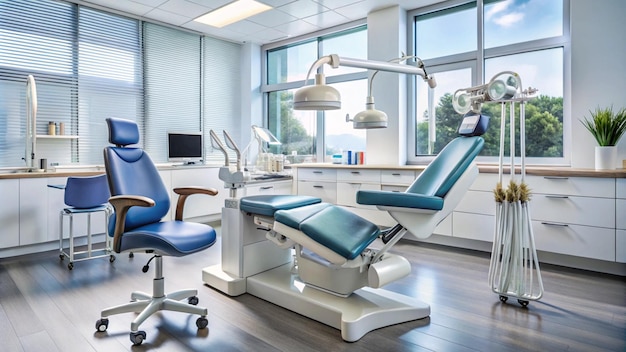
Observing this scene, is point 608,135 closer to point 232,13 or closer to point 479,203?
point 479,203

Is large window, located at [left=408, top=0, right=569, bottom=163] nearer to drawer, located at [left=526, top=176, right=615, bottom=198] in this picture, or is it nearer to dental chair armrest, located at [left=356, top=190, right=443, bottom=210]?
drawer, located at [left=526, top=176, right=615, bottom=198]

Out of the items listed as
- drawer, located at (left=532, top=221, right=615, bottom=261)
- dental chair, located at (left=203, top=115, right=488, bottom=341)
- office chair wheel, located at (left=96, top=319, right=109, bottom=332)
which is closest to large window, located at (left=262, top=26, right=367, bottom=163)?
drawer, located at (left=532, top=221, right=615, bottom=261)

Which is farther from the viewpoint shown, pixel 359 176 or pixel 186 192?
pixel 359 176

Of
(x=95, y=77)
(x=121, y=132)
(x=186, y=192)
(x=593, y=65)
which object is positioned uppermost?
(x=95, y=77)

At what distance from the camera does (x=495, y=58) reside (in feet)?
12.9

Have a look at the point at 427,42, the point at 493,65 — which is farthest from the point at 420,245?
the point at 427,42

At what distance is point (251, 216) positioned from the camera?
2.67 meters

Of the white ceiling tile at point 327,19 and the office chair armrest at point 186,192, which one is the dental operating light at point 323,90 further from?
the white ceiling tile at point 327,19

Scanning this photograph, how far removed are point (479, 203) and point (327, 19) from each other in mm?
3037

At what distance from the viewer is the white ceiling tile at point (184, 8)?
14.2ft

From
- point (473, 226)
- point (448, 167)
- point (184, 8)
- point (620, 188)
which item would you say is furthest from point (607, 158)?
point (184, 8)

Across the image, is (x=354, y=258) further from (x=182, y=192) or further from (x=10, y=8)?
(x=10, y=8)

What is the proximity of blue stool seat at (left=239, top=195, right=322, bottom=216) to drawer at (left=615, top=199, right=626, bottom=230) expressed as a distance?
7.34 ft

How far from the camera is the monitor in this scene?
16.2 feet
